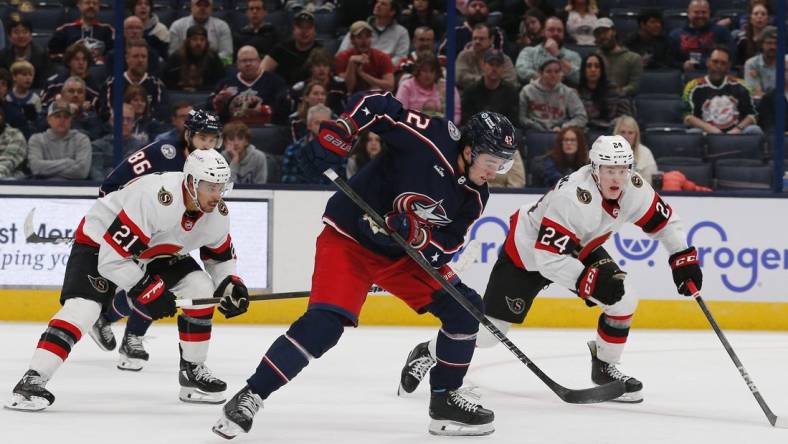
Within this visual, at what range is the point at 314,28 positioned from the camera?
8.76 m

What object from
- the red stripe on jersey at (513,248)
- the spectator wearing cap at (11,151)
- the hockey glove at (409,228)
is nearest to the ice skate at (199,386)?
the hockey glove at (409,228)

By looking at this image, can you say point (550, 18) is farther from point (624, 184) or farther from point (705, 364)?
point (624, 184)

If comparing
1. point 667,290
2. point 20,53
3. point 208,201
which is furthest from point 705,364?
point 20,53

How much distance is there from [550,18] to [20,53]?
11.7ft

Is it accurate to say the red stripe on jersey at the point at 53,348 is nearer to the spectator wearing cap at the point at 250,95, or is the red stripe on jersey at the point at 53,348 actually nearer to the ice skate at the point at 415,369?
the ice skate at the point at 415,369

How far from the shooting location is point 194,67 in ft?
28.9

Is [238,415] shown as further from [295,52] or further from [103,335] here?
[295,52]

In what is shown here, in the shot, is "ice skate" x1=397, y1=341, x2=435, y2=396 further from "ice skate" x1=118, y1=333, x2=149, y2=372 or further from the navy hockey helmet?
"ice skate" x1=118, y1=333, x2=149, y2=372

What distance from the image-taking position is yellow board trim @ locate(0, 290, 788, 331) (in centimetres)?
795

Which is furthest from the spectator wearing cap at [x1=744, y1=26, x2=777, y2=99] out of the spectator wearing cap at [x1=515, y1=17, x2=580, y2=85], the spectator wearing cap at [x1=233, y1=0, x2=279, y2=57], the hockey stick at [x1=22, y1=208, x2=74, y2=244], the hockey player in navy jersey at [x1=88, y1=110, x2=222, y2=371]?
the hockey stick at [x1=22, y1=208, x2=74, y2=244]

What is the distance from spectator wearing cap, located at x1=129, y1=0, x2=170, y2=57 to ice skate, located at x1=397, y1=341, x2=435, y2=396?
4.15m

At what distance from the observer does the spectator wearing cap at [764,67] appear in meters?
8.70

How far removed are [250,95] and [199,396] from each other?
11.8 feet

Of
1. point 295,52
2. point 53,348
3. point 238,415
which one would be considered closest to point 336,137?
point 238,415
